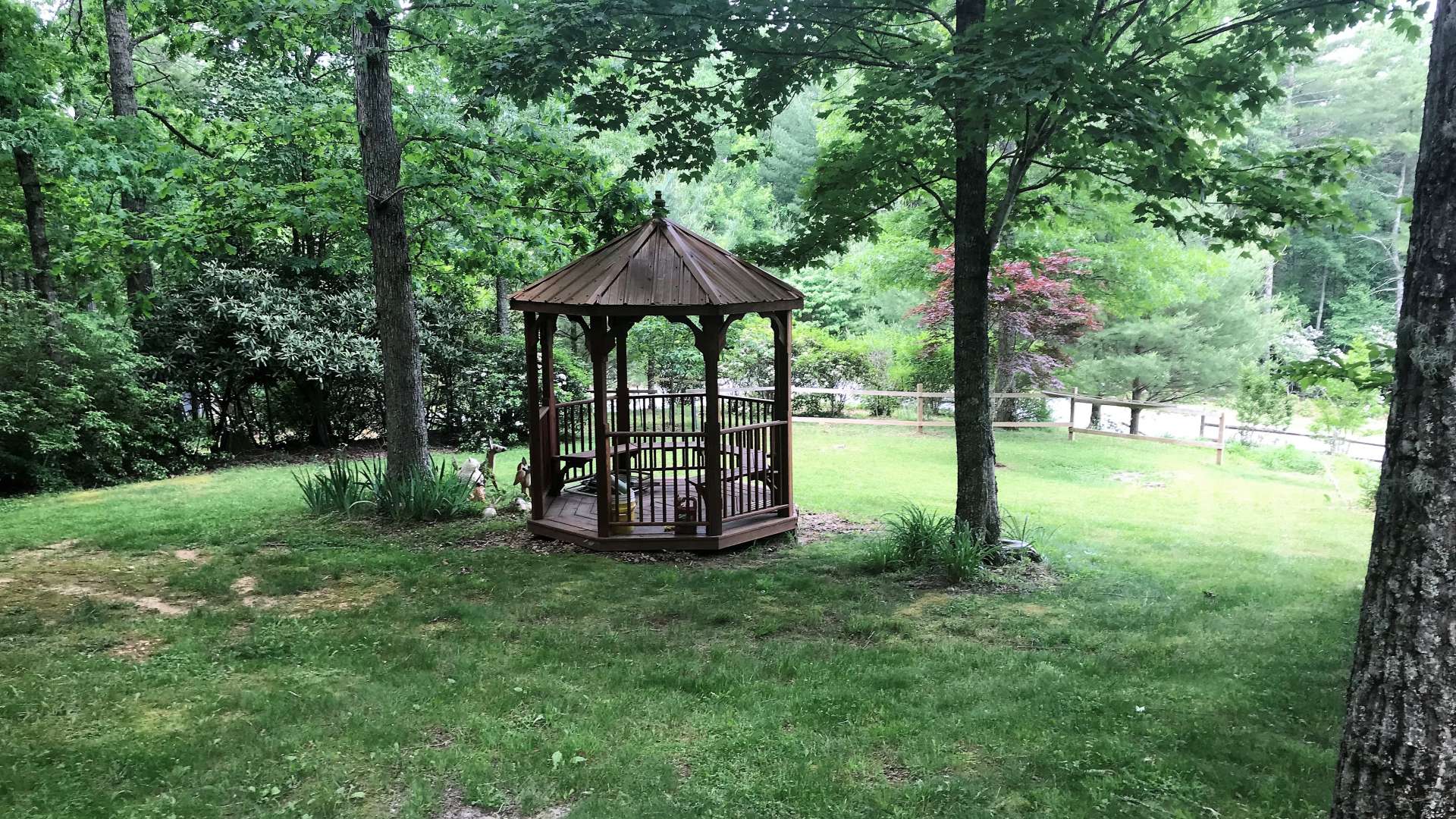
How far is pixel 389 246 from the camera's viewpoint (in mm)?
8312

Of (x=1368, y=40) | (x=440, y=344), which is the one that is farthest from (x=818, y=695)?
(x=1368, y=40)

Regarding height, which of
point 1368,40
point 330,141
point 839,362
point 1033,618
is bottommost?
point 1033,618

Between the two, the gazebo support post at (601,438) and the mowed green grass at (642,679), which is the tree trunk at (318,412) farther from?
the gazebo support post at (601,438)

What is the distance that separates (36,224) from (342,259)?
364 centimetres

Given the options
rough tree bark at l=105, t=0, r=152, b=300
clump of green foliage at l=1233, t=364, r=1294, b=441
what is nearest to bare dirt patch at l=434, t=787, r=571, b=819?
rough tree bark at l=105, t=0, r=152, b=300

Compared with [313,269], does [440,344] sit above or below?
below

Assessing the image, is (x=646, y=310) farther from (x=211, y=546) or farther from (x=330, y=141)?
(x=330, y=141)

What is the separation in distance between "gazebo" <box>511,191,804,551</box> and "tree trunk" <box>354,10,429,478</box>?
1.41 m

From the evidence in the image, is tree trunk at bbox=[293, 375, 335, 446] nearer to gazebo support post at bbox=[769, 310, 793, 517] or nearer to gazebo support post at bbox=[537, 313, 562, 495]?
gazebo support post at bbox=[537, 313, 562, 495]

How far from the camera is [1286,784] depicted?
3203 mm

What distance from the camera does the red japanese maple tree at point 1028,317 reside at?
1520 cm

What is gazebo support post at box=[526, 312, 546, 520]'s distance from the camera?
26.2 feet

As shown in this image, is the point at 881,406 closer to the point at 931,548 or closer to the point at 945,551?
the point at 931,548

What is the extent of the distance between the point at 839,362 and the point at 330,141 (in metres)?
13.6
